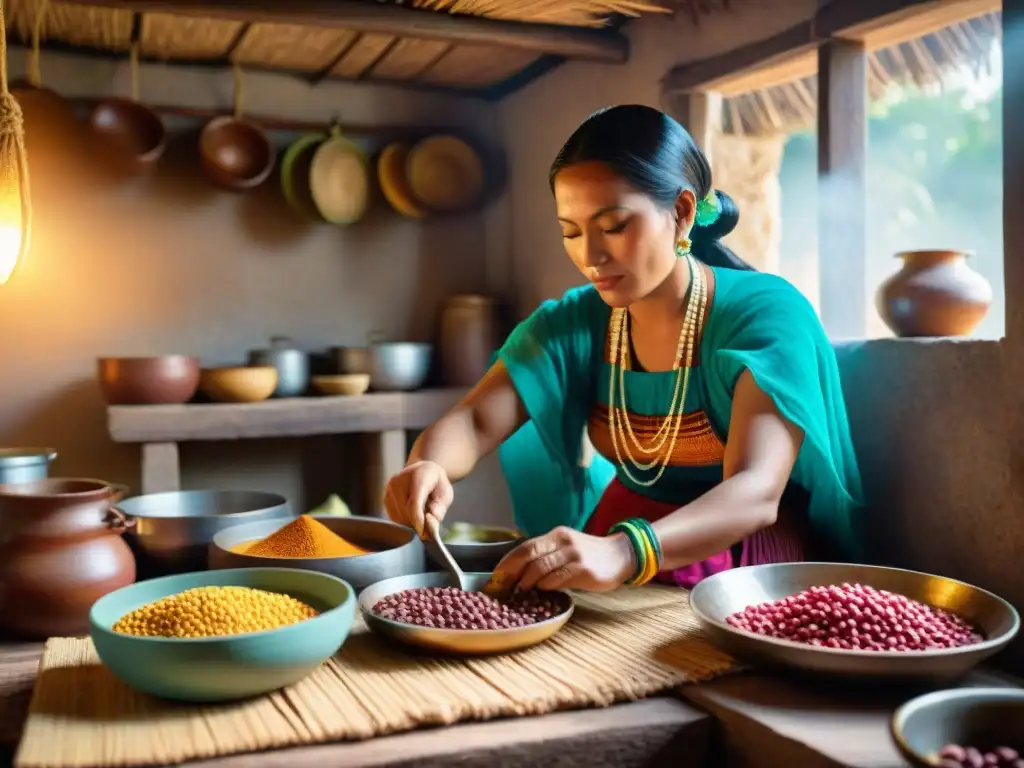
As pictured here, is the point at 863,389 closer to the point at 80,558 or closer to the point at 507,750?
the point at 507,750

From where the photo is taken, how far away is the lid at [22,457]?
1964mm

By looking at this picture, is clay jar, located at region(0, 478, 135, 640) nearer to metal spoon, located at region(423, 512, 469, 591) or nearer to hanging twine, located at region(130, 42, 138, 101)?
metal spoon, located at region(423, 512, 469, 591)

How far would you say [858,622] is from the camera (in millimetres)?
1168

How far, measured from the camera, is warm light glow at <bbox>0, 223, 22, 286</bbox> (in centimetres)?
168

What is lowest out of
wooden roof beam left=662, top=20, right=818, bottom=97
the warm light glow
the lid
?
the lid

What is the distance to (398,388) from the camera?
344cm

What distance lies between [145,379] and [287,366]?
536 millimetres

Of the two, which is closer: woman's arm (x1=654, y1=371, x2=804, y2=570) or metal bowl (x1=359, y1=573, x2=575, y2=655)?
metal bowl (x1=359, y1=573, x2=575, y2=655)

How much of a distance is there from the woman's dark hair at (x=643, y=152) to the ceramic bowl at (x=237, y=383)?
1.87 metres

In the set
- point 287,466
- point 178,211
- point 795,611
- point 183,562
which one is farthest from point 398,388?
point 795,611

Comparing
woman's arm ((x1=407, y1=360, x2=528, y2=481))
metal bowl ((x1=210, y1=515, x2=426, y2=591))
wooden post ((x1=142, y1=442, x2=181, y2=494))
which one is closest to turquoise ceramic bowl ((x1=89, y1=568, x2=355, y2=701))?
metal bowl ((x1=210, y1=515, x2=426, y2=591))

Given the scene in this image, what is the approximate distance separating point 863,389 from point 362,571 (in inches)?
40.3

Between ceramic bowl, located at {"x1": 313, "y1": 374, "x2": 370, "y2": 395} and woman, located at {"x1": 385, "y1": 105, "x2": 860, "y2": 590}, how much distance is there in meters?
1.47

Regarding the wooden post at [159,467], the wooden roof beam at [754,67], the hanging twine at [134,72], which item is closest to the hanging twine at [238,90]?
the hanging twine at [134,72]
